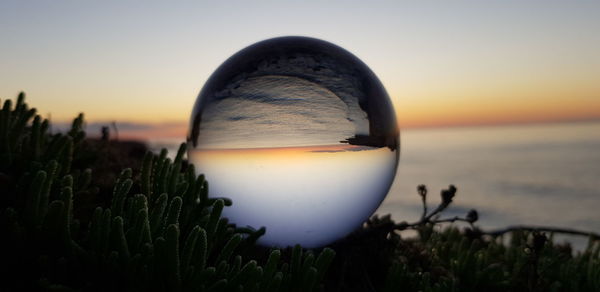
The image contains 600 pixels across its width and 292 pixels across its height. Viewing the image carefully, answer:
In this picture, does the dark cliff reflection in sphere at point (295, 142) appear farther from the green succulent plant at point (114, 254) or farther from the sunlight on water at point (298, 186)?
the green succulent plant at point (114, 254)

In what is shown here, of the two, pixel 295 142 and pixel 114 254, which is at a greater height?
pixel 295 142

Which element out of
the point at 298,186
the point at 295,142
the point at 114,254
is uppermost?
the point at 295,142

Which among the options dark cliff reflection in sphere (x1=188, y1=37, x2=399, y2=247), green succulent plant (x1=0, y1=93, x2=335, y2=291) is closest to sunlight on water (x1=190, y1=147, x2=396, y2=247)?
dark cliff reflection in sphere (x1=188, y1=37, x2=399, y2=247)

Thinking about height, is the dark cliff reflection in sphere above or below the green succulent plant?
above

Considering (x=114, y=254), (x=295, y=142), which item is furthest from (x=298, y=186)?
(x=114, y=254)

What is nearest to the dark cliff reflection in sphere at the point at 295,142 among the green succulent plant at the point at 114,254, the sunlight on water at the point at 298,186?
the sunlight on water at the point at 298,186

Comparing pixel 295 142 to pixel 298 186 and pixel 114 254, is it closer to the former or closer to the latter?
pixel 298 186

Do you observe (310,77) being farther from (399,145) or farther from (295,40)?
(399,145)

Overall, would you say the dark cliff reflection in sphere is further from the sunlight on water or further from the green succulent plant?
the green succulent plant
